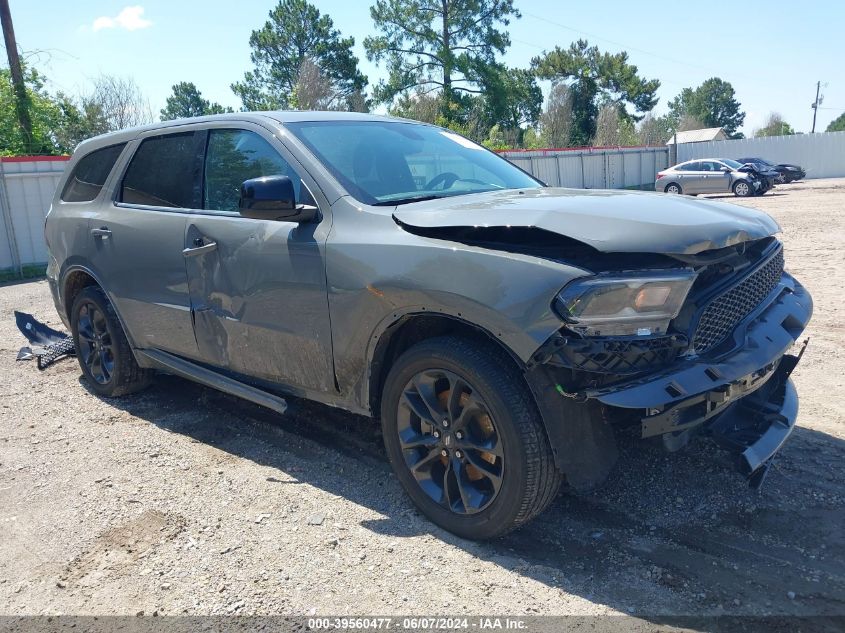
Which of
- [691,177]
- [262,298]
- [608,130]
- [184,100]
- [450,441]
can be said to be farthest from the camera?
[184,100]

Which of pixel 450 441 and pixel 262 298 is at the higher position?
pixel 262 298

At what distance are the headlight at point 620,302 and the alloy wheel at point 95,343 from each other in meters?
3.71

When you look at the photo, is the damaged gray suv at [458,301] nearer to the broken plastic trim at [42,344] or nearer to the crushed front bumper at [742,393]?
the crushed front bumper at [742,393]

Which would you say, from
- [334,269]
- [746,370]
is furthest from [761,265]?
[334,269]

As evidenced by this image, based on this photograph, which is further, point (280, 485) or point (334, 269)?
point (280, 485)

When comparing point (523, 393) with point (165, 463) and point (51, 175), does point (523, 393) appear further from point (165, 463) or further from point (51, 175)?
point (51, 175)

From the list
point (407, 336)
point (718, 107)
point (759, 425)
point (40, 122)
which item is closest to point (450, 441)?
point (407, 336)

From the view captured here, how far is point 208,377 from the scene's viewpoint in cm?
425

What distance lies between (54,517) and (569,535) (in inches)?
101

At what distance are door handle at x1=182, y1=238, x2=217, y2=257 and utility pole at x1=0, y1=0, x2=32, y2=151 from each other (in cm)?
1994

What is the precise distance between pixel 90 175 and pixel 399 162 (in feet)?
8.86

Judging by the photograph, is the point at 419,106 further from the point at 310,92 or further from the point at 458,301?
the point at 458,301

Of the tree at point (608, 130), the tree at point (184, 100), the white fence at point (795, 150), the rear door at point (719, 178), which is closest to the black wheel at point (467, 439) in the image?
the rear door at point (719, 178)

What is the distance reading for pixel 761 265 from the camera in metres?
3.17
